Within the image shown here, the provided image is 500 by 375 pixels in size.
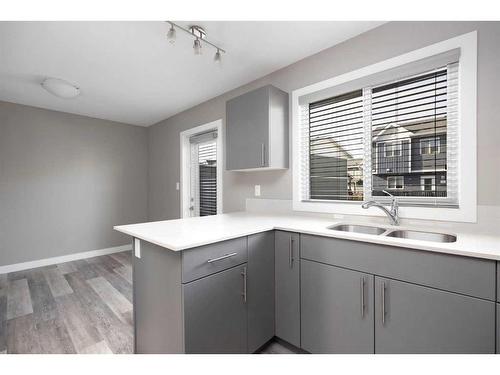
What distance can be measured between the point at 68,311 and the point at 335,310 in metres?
2.42

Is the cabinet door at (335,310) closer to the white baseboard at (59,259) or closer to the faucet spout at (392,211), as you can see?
the faucet spout at (392,211)

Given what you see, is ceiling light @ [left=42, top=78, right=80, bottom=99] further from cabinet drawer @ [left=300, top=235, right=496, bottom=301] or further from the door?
cabinet drawer @ [left=300, top=235, right=496, bottom=301]

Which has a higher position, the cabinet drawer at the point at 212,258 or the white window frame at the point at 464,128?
the white window frame at the point at 464,128

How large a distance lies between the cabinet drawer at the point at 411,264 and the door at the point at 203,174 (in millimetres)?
2038

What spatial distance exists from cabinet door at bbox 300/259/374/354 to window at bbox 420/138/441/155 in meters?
1.01

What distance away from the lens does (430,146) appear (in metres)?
1.69

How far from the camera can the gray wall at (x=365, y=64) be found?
142cm

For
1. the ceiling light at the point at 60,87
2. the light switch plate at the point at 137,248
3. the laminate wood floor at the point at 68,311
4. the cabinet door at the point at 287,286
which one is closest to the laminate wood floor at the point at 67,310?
the laminate wood floor at the point at 68,311

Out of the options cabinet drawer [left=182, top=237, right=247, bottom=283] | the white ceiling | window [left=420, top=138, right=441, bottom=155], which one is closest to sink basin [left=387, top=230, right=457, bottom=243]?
window [left=420, top=138, right=441, bottom=155]

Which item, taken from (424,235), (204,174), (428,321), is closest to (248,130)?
(204,174)

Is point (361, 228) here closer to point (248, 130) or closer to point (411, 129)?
point (411, 129)
